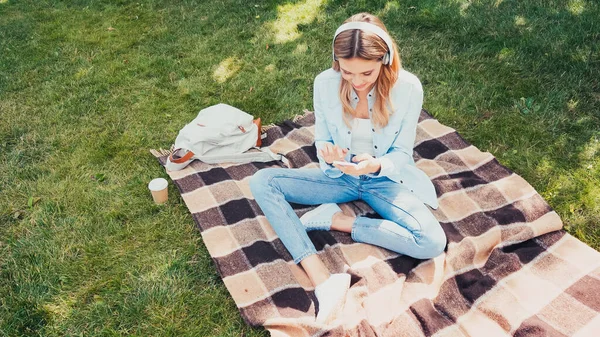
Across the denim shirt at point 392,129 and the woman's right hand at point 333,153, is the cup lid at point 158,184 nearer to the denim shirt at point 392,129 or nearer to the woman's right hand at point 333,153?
the denim shirt at point 392,129

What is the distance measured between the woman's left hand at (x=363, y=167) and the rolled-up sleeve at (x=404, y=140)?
0.07 metres

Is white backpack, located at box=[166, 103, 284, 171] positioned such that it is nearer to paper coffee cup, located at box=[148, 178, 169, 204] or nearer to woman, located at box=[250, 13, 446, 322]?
paper coffee cup, located at box=[148, 178, 169, 204]

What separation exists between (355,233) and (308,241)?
38 centimetres

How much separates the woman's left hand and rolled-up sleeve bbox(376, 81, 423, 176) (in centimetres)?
7

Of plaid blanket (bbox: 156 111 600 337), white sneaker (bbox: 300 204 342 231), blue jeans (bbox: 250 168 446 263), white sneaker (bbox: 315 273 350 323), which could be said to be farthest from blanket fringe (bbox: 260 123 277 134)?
white sneaker (bbox: 315 273 350 323)

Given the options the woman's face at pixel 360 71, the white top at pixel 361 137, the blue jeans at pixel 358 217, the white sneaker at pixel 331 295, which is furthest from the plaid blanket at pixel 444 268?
the woman's face at pixel 360 71

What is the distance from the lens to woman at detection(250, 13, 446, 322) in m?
3.11

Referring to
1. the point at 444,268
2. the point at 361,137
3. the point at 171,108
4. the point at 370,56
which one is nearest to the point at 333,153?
the point at 361,137

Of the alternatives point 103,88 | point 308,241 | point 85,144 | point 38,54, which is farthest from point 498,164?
point 38,54

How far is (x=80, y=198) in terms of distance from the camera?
13.7ft

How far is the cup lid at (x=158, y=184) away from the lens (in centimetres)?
401

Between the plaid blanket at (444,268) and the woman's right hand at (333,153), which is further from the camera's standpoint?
the woman's right hand at (333,153)

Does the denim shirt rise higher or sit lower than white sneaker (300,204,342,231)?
higher

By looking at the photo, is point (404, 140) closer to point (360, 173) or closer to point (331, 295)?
point (360, 173)
